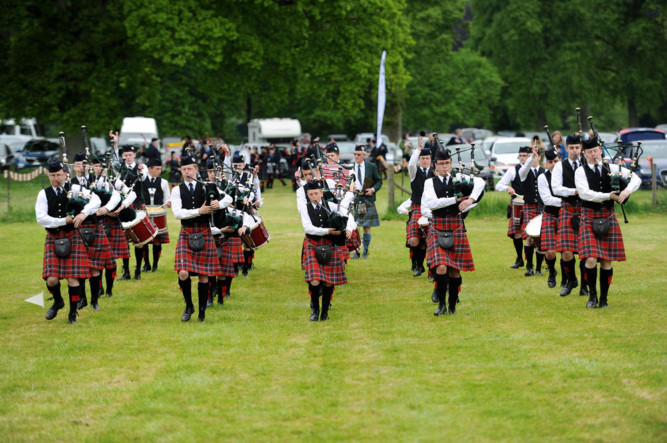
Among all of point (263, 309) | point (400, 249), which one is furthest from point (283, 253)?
point (263, 309)

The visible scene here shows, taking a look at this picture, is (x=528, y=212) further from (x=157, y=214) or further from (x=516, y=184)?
(x=157, y=214)

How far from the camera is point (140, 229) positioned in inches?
486

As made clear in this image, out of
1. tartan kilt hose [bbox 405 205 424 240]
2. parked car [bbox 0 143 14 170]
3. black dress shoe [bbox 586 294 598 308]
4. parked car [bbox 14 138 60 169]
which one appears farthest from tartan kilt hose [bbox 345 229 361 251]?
parked car [bbox 0 143 14 170]

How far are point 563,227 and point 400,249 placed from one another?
564 centimetres

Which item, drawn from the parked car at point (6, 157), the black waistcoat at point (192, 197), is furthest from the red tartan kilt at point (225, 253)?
the parked car at point (6, 157)

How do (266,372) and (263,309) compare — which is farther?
(263,309)

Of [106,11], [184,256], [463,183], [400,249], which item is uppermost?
[106,11]

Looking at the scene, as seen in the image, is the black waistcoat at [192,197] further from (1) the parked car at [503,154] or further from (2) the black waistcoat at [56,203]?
(1) the parked car at [503,154]

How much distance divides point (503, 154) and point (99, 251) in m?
21.4

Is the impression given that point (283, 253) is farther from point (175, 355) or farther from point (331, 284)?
point (175, 355)

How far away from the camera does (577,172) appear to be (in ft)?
32.4

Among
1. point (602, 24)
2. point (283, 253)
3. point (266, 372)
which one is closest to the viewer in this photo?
point (266, 372)

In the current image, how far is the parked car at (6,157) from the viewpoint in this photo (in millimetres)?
39625

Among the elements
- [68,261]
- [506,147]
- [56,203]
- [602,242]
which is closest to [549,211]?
[602,242]
